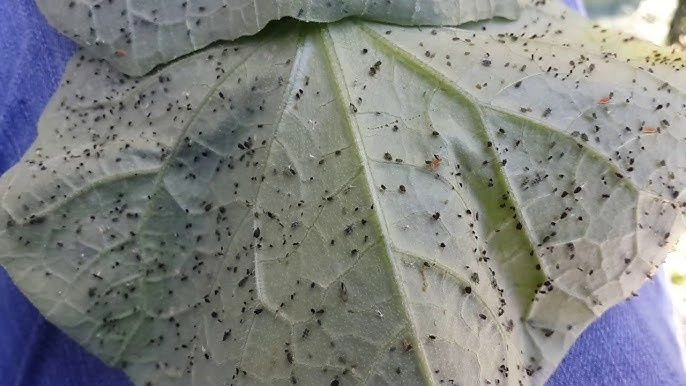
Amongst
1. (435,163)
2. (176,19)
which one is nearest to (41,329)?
(176,19)

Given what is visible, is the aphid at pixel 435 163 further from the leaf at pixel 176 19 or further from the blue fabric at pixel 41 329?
the blue fabric at pixel 41 329

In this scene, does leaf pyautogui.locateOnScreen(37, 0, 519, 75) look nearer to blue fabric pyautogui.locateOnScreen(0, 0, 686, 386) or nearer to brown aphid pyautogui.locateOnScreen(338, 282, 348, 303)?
blue fabric pyautogui.locateOnScreen(0, 0, 686, 386)

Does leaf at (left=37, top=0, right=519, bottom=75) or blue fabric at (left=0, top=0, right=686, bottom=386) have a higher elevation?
leaf at (left=37, top=0, right=519, bottom=75)

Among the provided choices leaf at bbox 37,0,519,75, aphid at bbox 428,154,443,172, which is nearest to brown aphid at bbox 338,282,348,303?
aphid at bbox 428,154,443,172

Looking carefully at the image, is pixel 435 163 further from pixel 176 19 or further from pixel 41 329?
pixel 41 329

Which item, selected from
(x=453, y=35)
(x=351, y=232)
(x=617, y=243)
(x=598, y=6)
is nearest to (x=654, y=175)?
(x=617, y=243)

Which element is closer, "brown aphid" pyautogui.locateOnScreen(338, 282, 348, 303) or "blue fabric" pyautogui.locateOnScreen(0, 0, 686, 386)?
"brown aphid" pyautogui.locateOnScreen(338, 282, 348, 303)

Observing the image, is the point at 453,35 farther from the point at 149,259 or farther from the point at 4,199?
the point at 4,199
